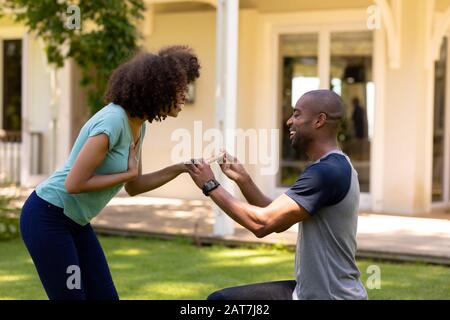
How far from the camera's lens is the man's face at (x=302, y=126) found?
352 centimetres

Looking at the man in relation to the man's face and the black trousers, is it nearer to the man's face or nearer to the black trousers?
the man's face

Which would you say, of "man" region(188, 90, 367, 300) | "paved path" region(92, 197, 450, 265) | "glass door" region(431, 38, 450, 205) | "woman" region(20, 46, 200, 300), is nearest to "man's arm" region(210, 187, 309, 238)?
"man" region(188, 90, 367, 300)

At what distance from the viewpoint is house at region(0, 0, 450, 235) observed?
11.3 meters

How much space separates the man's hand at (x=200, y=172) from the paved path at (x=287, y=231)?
15.1 feet

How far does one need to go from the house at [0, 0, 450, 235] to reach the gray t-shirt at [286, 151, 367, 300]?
7179 millimetres

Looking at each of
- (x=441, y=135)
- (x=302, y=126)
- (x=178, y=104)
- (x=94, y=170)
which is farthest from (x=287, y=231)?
(x=302, y=126)

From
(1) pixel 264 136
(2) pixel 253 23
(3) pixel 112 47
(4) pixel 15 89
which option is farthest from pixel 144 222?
(4) pixel 15 89

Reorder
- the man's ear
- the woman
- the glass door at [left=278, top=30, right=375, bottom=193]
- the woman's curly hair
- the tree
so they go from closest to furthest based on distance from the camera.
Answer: the man's ear
the woman
the woman's curly hair
the tree
the glass door at [left=278, top=30, right=375, bottom=193]

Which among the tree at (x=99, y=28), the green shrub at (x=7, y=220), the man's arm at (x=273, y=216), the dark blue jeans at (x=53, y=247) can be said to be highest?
the tree at (x=99, y=28)

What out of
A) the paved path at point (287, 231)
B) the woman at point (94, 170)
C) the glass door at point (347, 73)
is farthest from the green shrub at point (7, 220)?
the woman at point (94, 170)

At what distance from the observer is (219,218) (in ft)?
29.3

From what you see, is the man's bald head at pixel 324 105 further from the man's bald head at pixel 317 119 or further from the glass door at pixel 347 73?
the glass door at pixel 347 73

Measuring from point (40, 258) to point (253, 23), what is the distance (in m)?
9.01

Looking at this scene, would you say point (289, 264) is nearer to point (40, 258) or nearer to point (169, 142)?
point (40, 258)
